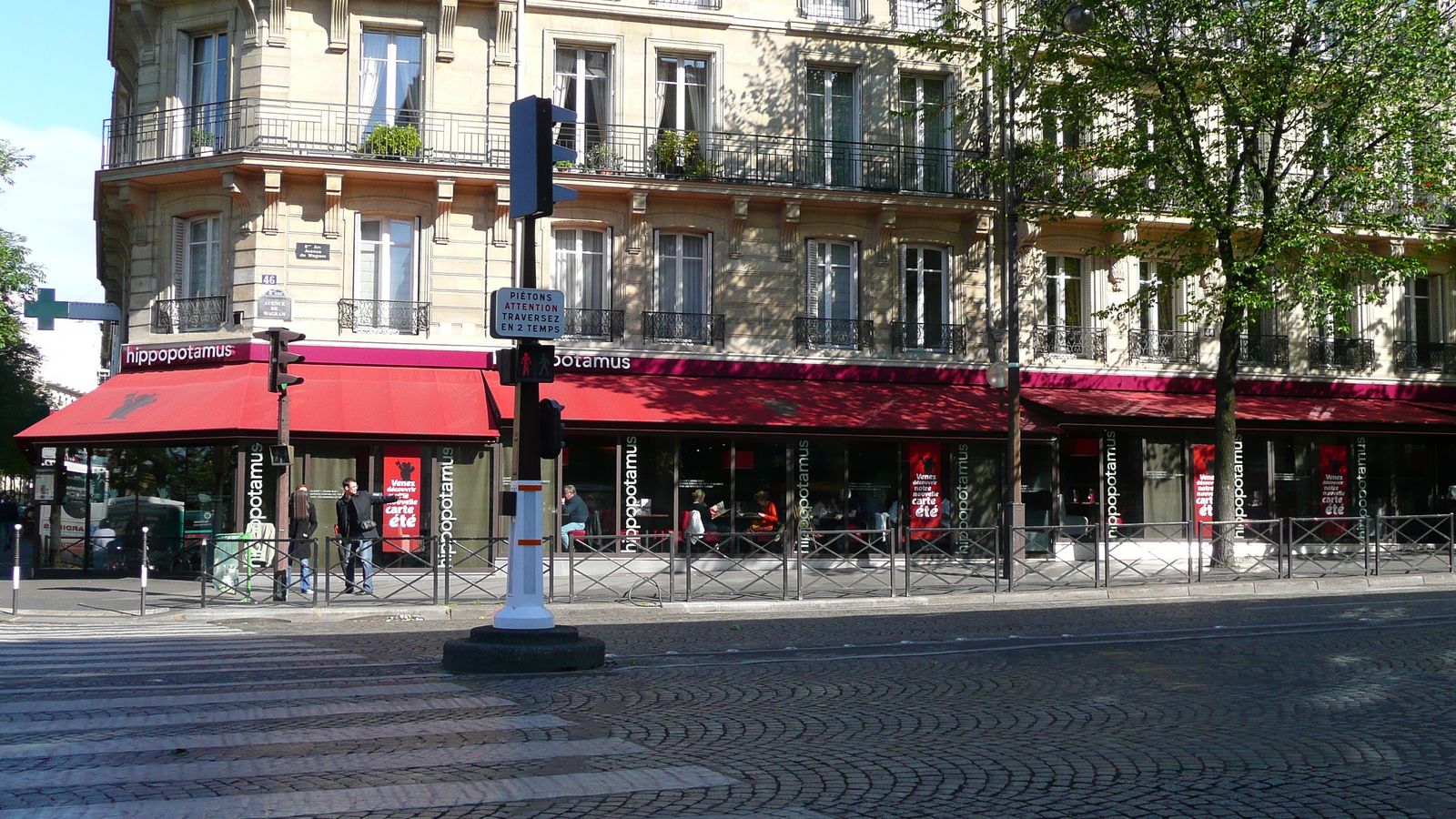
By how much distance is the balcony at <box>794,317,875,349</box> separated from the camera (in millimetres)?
22125

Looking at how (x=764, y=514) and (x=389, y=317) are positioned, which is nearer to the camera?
(x=389, y=317)

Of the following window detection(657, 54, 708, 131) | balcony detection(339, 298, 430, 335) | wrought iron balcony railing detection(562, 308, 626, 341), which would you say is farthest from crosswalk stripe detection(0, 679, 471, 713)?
window detection(657, 54, 708, 131)

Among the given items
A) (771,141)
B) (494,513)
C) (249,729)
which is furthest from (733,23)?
(249,729)

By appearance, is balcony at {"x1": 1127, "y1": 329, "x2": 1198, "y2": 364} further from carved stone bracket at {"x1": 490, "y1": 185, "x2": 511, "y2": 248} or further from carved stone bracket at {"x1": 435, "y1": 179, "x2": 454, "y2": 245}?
carved stone bracket at {"x1": 435, "y1": 179, "x2": 454, "y2": 245}

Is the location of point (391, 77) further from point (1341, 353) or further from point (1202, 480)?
point (1341, 353)

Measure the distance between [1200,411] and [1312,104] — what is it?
19.6 ft

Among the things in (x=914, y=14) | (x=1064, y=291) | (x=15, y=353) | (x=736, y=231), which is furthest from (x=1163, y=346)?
(x=15, y=353)

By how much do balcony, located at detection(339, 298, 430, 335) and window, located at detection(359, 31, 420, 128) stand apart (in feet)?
10.2

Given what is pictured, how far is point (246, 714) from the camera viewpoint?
7.37 m

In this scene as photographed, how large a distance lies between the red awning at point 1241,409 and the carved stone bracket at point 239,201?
45.9ft

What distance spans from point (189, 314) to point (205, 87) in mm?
3973

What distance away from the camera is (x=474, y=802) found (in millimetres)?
5223

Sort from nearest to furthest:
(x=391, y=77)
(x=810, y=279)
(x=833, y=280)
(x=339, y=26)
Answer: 1. (x=339, y=26)
2. (x=391, y=77)
3. (x=810, y=279)
4. (x=833, y=280)

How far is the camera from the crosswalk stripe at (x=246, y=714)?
6.87 meters
